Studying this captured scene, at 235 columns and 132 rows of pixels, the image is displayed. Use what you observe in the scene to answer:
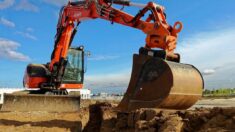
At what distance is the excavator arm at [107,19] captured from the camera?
35.8 feet

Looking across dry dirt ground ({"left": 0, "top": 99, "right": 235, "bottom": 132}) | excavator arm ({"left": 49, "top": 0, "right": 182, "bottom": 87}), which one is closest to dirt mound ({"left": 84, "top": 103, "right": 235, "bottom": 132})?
dry dirt ground ({"left": 0, "top": 99, "right": 235, "bottom": 132})

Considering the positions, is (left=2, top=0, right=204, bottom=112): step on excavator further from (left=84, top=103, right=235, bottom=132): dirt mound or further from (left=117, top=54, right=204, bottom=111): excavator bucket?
(left=84, top=103, right=235, bottom=132): dirt mound

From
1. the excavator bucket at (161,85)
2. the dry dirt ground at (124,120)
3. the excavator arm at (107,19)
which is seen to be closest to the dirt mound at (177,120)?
the dry dirt ground at (124,120)

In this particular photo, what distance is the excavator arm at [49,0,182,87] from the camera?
1092 centimetres

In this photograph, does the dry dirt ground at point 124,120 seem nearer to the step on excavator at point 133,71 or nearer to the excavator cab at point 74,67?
the step on excavator at point 133,71

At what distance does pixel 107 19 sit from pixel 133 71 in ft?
13.8

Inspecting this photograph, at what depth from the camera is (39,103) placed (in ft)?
50.8

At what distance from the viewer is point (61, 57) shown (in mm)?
17094

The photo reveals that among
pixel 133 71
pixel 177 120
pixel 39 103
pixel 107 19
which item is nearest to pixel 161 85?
pixel 133 71

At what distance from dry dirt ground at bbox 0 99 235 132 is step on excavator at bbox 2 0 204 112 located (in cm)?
54

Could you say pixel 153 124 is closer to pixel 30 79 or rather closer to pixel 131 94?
pixel 131 94

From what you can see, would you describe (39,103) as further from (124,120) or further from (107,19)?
(124,120)

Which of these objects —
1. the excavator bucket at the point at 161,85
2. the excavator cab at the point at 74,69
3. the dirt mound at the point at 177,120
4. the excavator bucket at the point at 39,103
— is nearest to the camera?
the dirt mound at the point at 177,120

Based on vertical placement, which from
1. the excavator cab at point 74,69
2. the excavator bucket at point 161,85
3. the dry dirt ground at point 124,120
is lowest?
the dry dirt ground at point 124,120
